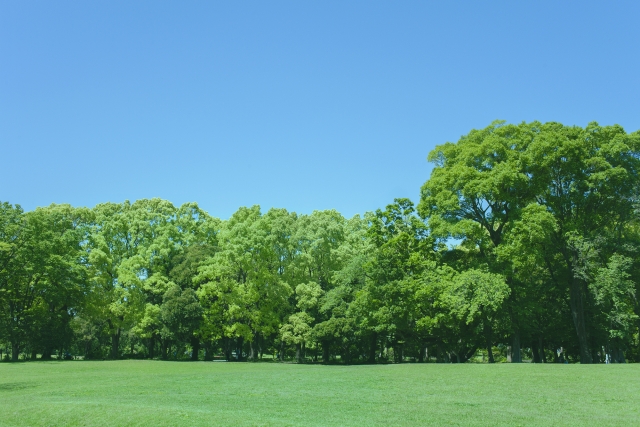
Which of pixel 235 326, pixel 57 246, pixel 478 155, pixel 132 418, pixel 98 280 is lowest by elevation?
pixel 132 418

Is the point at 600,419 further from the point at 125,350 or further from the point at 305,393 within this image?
the point at 125,350

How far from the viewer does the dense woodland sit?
35.1m

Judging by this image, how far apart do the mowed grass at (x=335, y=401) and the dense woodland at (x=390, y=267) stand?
42.9 feet

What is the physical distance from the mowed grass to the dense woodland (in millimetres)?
13084

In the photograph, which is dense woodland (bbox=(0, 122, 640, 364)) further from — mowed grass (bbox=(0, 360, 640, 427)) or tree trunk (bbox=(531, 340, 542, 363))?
mowed grass (bbox=(0, 360, 640, 427))

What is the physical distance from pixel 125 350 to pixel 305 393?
2279 inches

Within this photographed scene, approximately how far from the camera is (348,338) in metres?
44.4

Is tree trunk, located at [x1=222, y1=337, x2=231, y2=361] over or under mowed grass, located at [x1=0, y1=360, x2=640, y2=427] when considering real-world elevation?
over

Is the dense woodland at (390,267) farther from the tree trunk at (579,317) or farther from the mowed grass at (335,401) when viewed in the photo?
the mowed grass at (335,401)

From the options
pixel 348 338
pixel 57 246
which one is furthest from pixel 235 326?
pixel 57 246

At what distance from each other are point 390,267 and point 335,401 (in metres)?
25.5

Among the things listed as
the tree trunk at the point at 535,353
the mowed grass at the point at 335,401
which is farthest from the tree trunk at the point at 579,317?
the mowed grass at the point at 335,401

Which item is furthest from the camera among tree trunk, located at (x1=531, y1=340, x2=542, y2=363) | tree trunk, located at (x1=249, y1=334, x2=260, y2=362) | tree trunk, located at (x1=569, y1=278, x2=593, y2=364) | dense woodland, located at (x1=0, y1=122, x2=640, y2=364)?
tree trunk, located at (x1=249, y1=334, x2=260, y2=362)

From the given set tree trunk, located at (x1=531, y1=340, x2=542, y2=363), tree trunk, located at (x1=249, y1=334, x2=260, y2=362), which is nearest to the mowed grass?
tree trunk, located at (x1=531, y1=340, x2=542, y2=363)
